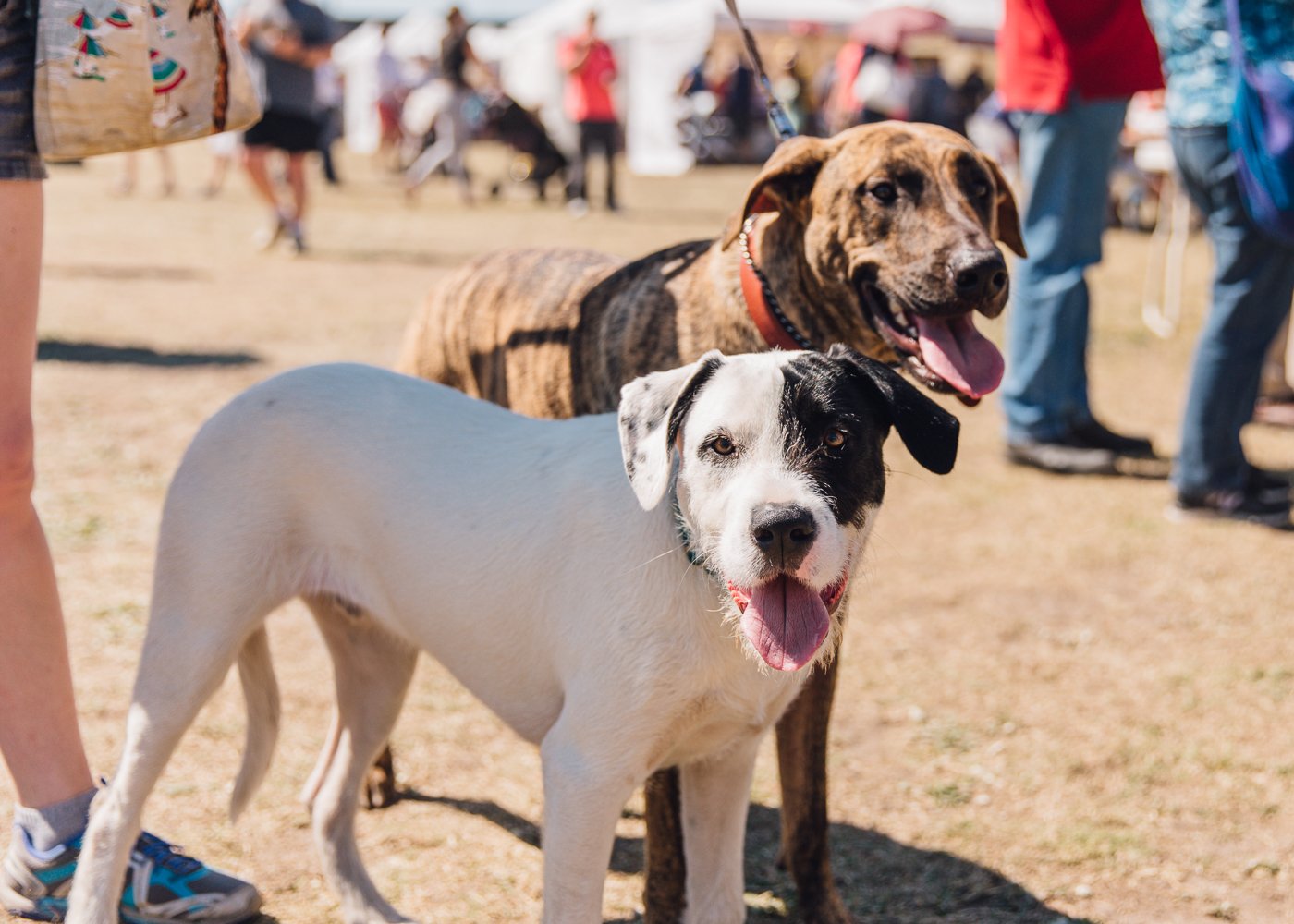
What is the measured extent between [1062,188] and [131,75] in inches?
185

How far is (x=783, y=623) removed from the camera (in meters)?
2.20

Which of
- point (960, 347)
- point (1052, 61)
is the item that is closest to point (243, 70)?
point (960, 347)

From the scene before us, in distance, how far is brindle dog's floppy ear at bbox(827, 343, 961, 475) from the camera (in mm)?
2262

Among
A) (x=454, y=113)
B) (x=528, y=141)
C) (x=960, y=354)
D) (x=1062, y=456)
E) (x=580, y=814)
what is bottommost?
(x=528, y=141)

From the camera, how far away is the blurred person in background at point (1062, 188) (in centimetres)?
604

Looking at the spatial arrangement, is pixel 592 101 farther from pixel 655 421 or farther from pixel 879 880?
pixel 655 421

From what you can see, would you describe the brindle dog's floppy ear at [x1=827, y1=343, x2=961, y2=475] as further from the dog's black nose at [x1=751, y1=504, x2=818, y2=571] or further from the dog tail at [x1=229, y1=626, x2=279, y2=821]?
the dog tail at [x1=229, y1=626, x2=279, y2=821]

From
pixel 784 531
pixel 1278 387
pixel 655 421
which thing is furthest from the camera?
pixel 1278 387

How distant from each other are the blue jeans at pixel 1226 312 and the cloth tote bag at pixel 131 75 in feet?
12.6

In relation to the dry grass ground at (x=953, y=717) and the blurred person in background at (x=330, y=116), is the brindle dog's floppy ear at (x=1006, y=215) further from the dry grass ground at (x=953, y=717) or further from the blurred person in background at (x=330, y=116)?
the blurred person in background at (x=330, y=116)

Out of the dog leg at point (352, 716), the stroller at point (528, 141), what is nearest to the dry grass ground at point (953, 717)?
the dog leg at point (352, 716)

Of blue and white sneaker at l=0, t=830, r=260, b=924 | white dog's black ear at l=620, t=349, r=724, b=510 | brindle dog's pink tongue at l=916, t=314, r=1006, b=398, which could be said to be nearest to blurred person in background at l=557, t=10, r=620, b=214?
brindle dog's pink tongue at l=916, t=314, r=1006, b=398

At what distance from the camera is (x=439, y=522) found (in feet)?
8.57

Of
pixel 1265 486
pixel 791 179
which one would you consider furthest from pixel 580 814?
pixel 1265 486
